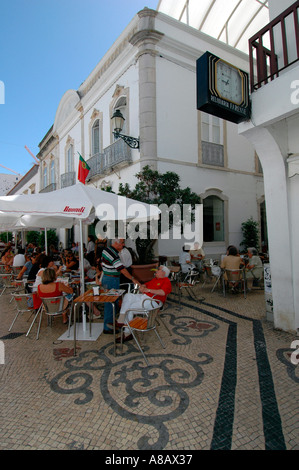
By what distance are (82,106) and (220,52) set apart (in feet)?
23.9

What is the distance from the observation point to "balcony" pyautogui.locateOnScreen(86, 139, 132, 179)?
9.40 metres

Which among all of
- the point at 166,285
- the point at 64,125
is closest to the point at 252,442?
the point at 166,285

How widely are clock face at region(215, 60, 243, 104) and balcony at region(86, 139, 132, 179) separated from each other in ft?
19.3

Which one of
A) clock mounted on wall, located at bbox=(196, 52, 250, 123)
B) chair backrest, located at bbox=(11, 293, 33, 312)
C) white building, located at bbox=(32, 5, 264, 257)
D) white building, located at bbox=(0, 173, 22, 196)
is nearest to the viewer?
clock mounted on wall, located at bbox=(196, 52, 250, 123)

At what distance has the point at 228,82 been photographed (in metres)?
3.66

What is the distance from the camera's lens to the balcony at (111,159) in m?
9.40

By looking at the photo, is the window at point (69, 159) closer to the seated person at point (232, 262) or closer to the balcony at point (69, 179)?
the balcony at point (69, 179)

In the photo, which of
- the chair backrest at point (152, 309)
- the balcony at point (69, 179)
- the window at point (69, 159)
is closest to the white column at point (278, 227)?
the chair backrest at point (152, 309)

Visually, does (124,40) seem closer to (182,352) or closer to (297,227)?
(297,227)

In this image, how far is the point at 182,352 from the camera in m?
3.40

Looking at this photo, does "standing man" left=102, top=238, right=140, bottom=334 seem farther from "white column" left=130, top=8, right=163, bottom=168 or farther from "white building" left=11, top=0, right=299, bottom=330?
"white column" left=130, top=8, right=163, bottom=168

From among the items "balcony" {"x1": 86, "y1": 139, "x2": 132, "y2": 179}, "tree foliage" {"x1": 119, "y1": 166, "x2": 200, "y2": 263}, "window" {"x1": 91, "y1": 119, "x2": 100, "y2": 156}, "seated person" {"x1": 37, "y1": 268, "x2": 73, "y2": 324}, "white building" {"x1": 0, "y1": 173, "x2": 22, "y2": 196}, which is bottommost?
"seated person" {"x1": 37, "y1": 268, "x2": 73, "y2": 324}

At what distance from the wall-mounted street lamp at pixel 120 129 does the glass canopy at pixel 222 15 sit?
5.61 meters

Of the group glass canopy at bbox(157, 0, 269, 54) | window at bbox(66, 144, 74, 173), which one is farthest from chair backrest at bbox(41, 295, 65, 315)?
window at bbox(66, 144, 74, 173)
